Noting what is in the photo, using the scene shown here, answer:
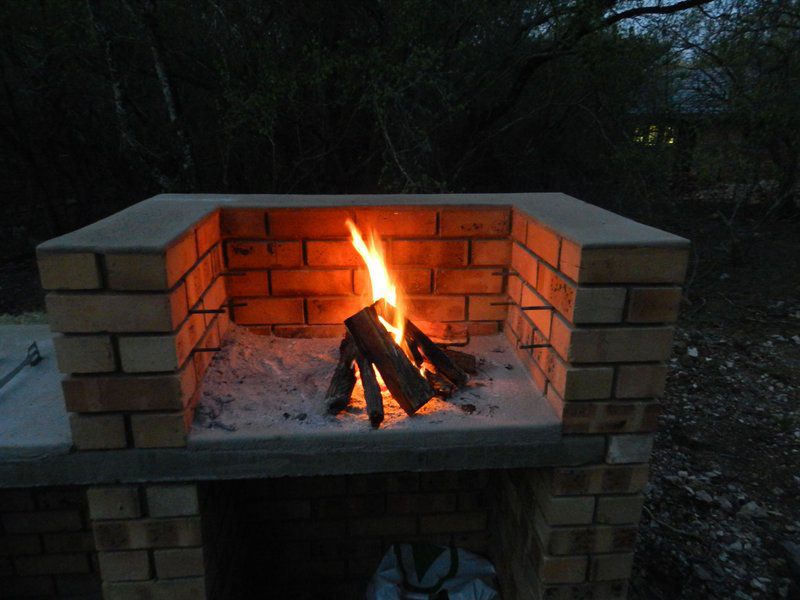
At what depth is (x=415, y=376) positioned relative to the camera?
200 cm

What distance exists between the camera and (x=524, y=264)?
2.26 metres

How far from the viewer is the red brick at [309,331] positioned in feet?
8.29

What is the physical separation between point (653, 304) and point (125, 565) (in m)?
1.90

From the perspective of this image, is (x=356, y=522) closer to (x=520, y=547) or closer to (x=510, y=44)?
(x=520, y=547)

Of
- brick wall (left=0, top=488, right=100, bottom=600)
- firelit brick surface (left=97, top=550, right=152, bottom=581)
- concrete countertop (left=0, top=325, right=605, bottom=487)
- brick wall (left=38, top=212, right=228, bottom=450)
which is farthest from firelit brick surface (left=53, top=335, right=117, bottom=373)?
brick wall (left=0, top=488, right=100, bottom=600)

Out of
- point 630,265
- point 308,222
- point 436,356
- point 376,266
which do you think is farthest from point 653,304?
point 308,222

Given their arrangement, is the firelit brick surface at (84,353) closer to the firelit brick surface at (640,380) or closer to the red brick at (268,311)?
the red brick at (268,311)

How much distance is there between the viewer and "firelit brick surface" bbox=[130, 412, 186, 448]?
170cm

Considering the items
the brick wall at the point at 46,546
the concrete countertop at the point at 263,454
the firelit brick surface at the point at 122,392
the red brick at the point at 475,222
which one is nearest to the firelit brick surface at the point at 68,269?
the firelit brick surface at the point at 122,392

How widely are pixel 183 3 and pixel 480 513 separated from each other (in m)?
5.96

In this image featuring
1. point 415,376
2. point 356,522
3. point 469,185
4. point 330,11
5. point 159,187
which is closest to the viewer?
point 415,376

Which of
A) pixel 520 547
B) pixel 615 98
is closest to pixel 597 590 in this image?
pixel 520 547

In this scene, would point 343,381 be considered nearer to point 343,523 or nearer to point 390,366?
point 390,366

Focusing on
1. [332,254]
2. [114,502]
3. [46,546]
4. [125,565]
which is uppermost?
[332,254]
